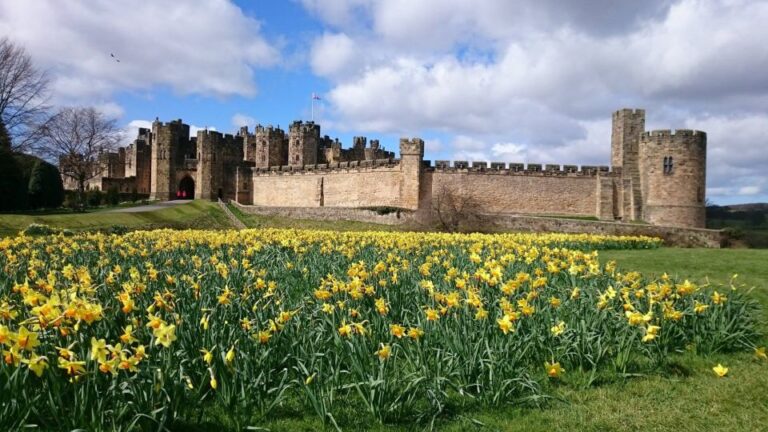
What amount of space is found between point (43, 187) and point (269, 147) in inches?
969

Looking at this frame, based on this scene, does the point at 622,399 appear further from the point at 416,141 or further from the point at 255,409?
the point at 416,141

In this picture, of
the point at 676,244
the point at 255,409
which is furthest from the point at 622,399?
the point at 676,244

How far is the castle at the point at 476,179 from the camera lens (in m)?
35.5

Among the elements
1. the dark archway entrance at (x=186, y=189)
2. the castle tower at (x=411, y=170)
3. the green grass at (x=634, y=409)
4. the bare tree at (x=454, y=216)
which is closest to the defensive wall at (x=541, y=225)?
the bare tree at (x=454, y=216)

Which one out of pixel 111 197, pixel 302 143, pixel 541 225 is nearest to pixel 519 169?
pixel 541 225

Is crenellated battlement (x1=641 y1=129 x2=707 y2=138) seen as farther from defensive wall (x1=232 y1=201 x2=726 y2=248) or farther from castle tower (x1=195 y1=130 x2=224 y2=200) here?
castle tower (x1=195 y1=130 x2=224 y2=200)

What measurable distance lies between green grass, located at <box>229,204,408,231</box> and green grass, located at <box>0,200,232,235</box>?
163 cm

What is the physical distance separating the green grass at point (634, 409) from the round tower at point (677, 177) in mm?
31851

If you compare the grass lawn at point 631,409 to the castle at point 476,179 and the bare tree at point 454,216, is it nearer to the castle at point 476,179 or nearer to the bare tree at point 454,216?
the bare tree at point 454,216

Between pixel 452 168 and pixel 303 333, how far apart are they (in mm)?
36328

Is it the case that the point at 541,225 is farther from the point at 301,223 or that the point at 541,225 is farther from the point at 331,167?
the point at 331,167

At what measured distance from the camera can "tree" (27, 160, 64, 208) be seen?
117 feet

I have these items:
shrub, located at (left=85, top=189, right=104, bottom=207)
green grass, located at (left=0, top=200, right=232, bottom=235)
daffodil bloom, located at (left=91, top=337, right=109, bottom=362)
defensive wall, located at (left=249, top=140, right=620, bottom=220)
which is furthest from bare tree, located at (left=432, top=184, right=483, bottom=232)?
shrub, located at (left=85, top=189, right=104, bottom=207)

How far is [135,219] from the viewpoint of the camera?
3144cm
